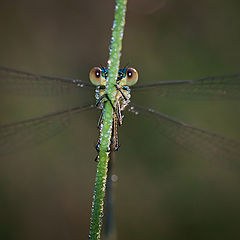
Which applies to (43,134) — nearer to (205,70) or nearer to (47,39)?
(47,39)

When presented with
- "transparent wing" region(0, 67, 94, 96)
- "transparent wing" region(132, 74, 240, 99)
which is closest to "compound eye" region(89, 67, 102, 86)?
"transparent wing" region(0, 67, 94, 96)

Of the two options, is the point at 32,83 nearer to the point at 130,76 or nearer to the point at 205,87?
the point at 130,76

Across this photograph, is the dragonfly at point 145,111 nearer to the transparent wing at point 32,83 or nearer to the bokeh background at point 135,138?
the transparent wing at point 32,83

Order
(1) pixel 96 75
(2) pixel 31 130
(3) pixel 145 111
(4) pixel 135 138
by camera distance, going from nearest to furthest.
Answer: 1. (1) pixel 96 75
2. (2) pixel 31 130
3. (3) pixel 145 111
4. (4) pixel 135 138

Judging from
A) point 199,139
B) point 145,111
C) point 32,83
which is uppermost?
point 32,83

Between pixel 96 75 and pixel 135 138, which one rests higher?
pixel 96 75

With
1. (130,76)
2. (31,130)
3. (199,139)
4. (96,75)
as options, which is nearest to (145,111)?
(199,139)

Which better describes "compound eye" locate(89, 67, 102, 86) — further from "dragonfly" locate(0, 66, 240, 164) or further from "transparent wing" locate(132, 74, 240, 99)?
"transparent wing" locate(132, 74, 240, 99)

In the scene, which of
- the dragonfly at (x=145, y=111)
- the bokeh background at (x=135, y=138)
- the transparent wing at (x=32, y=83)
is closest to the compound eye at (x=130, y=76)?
the dragonfly at (x=145, y=111)
